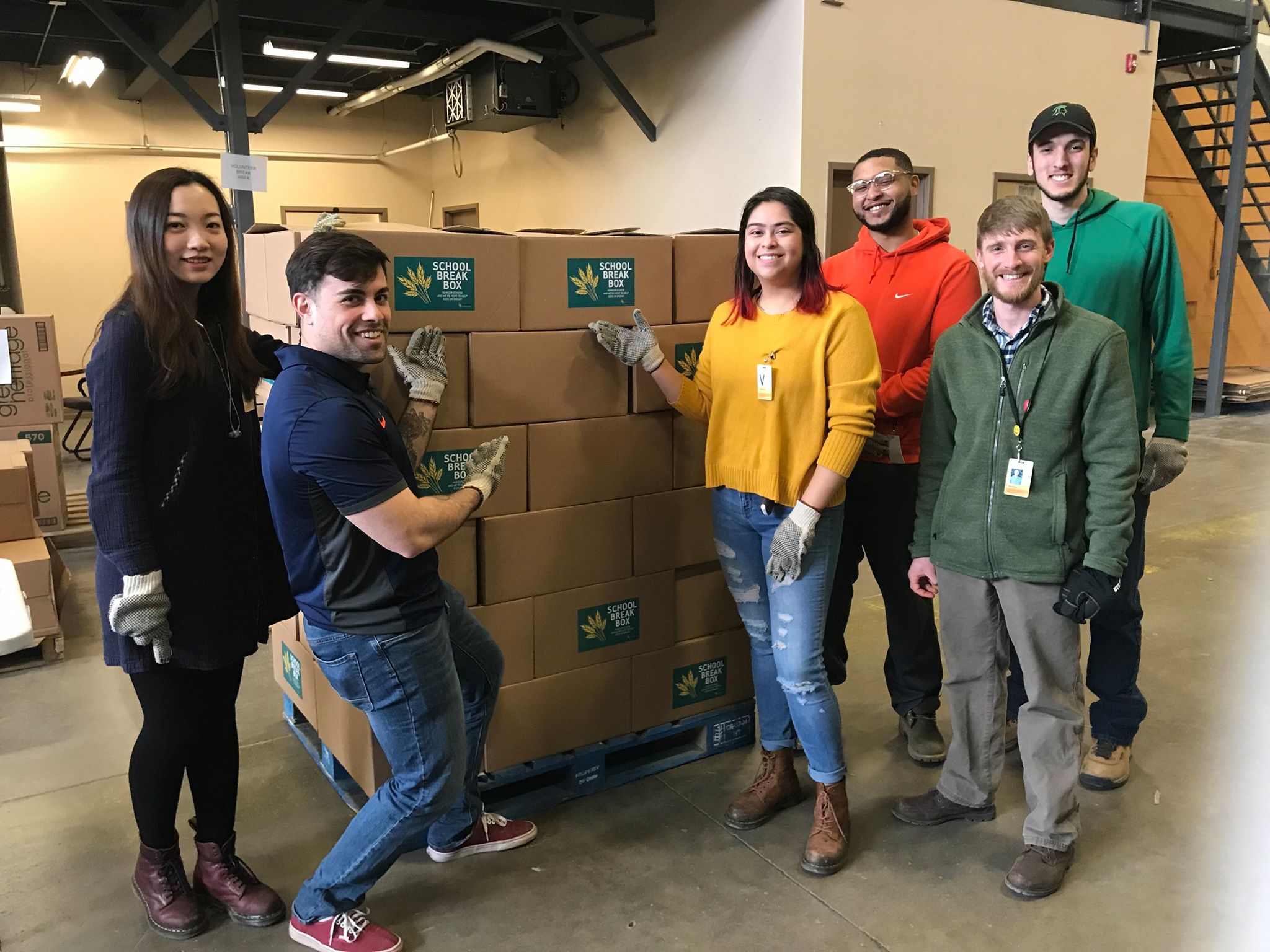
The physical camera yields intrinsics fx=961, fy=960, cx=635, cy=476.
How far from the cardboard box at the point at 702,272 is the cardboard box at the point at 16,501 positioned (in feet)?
8.89

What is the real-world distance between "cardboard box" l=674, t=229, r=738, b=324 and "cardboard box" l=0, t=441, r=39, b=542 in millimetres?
2708

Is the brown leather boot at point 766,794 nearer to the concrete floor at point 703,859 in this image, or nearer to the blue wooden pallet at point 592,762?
the concrete floor at point 703,859

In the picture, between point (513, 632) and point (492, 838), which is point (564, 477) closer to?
point (513, 632)

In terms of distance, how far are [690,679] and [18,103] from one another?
29.0 feet

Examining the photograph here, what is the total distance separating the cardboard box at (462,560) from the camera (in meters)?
2.27

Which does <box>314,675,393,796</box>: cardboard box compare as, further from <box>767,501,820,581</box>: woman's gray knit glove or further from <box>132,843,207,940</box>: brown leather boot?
<box>767,501,820,581</box>: woman's gray knit glove

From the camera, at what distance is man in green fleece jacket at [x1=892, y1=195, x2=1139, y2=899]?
6.59 ft

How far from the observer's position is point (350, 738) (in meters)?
2.37

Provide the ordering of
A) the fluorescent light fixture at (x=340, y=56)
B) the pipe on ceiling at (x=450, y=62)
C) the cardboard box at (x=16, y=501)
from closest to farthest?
the cardboard box at (x=16, y=501) → the pipe on ceiling at (x=450, y=62) → the fluorescent light fixture at (x=340, y=56)

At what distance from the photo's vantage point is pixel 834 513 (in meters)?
2.16

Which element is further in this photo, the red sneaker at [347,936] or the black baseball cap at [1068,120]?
the black baseball cap at [1068,120]

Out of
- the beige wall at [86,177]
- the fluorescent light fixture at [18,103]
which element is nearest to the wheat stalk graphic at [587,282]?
the beige wall at [86,177]

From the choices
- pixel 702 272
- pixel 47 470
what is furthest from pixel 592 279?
pixel 47 470

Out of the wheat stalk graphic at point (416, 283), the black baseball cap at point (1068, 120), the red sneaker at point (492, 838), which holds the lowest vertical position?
the red sneaker at point (492, 838)
